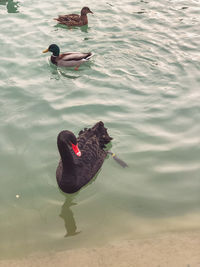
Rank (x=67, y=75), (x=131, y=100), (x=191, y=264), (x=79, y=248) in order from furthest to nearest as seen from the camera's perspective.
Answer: (x=67, y=75) < (x=131, y=100) < (x=79, y=248) < (x=191, y=264)

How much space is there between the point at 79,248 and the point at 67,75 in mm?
5534

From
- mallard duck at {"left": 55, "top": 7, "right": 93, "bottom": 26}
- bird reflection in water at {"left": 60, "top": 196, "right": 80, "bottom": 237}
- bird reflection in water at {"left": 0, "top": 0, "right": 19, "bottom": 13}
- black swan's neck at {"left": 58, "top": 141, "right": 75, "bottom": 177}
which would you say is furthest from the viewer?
bird reflection in water at {"left": 0, "top": 0, "right": 19, "bottom": 13}

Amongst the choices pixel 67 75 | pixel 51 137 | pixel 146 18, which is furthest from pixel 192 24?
pixel 51 137

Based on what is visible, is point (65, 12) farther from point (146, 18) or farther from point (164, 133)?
point (164, 133)

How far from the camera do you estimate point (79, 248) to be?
4824 millimetres

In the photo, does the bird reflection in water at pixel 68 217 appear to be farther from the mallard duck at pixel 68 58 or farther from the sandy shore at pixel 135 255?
the mallard duck at pixel 68 58

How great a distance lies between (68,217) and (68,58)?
513cm

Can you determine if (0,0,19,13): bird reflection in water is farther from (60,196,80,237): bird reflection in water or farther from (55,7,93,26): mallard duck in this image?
(60,196,80,237): bird reflection in water

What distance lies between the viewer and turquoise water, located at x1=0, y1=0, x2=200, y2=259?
5.27 meters

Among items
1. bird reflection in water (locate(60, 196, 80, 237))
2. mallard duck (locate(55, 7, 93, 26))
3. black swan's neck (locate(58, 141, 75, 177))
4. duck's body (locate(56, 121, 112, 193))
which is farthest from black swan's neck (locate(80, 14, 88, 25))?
bird reflection in water (locate(60, 196, 80, 237))

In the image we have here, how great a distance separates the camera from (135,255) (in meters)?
4.57

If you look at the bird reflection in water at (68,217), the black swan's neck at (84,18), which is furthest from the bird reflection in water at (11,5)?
the bird reflection in water at (68,217)

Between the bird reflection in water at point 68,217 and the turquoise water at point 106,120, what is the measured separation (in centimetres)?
2

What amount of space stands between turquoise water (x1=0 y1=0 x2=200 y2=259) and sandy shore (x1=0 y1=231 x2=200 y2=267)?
182 millimetres
